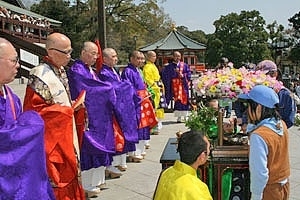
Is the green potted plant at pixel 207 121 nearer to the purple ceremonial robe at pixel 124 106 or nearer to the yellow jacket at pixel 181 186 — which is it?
the yellow jacket at pixel 181 186

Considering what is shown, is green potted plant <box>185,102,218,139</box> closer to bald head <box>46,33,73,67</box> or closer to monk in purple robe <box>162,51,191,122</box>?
bald head <box>46,33,73,67</box>

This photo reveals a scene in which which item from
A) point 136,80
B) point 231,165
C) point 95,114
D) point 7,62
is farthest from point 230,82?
point 136,80

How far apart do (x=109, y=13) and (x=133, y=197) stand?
2710 centimetres

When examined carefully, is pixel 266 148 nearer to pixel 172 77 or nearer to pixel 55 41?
pixel 55 41

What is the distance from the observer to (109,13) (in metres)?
31.3

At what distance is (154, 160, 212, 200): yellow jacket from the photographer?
90.7 inches

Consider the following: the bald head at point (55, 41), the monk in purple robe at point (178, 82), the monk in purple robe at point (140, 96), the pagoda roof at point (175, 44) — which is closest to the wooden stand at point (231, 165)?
the bald head at point (55, 41)

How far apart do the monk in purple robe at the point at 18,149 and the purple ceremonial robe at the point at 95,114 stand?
1995 mm

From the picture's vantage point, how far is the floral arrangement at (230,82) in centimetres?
375

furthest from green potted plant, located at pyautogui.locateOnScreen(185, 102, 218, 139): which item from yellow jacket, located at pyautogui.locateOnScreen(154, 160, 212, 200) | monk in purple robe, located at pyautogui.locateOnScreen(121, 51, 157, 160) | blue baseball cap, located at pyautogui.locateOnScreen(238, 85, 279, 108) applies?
monk in purple robe, located at pyautogui.locateOnScreen(121, 51, 157, 160)

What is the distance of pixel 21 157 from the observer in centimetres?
282

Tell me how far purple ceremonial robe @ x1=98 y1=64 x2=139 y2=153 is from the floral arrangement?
2.11 m

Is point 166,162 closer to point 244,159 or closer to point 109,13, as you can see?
point 244,159

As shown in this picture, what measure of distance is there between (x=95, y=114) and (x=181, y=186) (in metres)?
3.18
